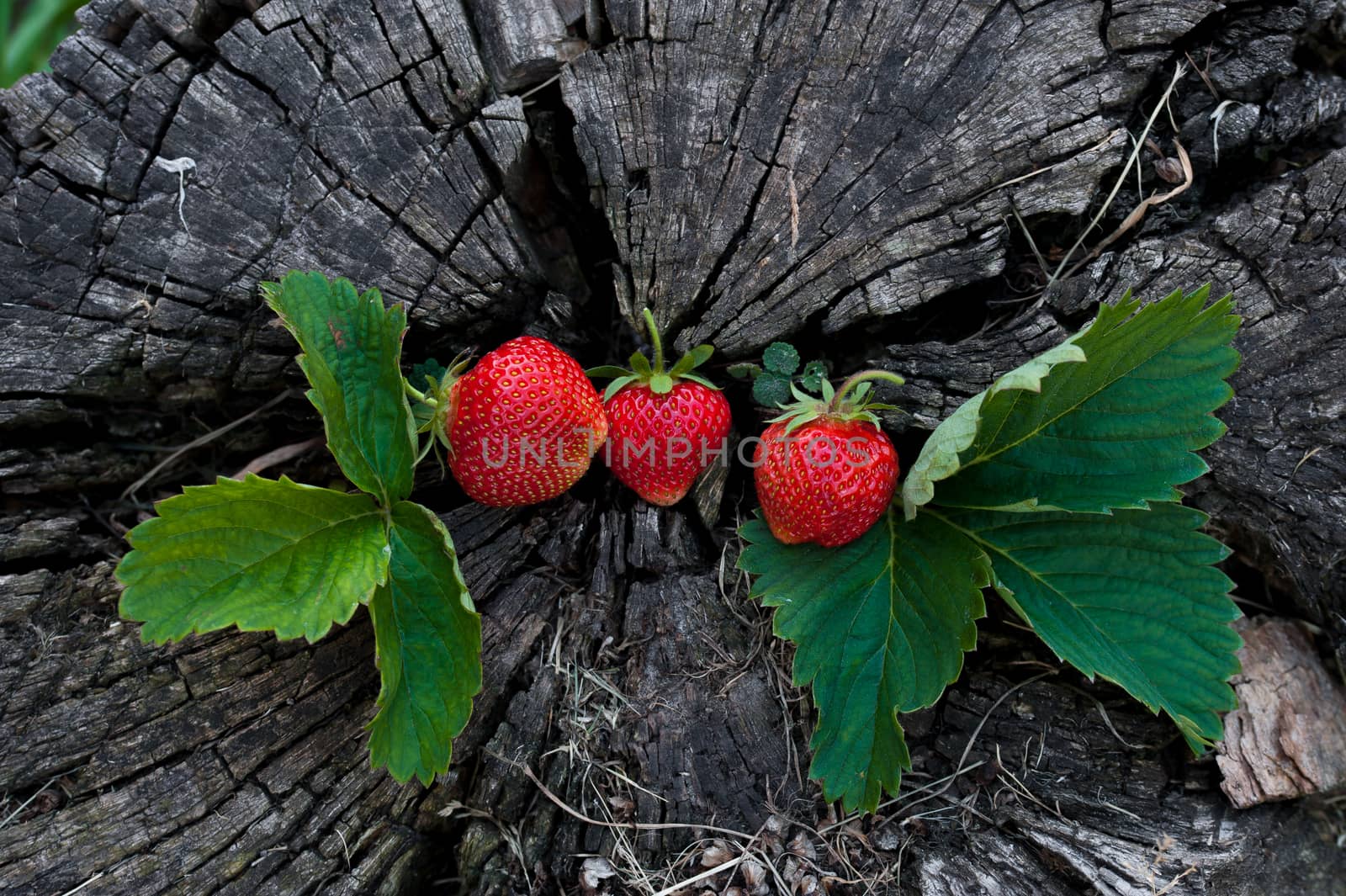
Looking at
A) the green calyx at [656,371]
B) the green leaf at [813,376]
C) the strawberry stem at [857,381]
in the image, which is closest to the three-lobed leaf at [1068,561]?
the strawberry stem at [857,381]

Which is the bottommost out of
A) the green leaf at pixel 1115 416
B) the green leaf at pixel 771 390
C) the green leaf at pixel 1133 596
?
the green leaf at pixel 1133 596

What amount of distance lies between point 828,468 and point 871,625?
29 cm

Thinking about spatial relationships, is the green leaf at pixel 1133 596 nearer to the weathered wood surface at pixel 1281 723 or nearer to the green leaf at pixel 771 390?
the weathered wood surface at pixel 1281 723

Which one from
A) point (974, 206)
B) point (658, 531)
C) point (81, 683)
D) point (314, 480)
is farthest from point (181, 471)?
point (974, 206)

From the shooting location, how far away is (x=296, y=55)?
4.84 ft

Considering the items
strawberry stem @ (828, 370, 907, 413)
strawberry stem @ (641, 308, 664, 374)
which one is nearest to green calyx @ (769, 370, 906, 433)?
strawberry stem @ (828, 370, 907, 413)

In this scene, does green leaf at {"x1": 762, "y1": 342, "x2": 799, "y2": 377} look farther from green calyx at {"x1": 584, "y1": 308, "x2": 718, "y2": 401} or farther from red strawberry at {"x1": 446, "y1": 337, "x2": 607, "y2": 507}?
red strawberry at {"x1": 446, "y1": 337, "x2": 607, "y2": 507}

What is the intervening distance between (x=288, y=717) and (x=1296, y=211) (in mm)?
1914

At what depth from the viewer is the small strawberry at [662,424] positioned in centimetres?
154

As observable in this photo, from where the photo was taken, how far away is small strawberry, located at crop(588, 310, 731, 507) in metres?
1.54

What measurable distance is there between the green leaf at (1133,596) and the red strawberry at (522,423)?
0.70m

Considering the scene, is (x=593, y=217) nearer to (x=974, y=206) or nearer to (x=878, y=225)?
(x=878, y=225)

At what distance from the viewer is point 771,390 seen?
1578 mm

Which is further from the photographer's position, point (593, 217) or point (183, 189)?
point (593, 217)
